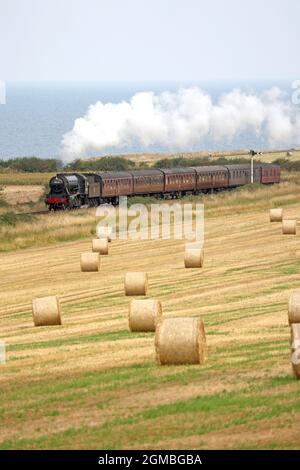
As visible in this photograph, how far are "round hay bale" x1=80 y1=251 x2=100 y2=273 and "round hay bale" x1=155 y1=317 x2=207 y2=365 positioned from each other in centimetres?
2365

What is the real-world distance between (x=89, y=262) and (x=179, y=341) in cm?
2403

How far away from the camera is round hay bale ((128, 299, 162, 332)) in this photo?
1008 inches

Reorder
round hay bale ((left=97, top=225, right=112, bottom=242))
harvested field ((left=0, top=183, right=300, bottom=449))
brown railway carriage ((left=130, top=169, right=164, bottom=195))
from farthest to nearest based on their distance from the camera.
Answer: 1. brown railway carriage ((left=130, top=169, right=164, bottom=195))
2. round hay bale ((left=97, top=225, right=112, bottom=242))
3. harvested field ((left=0, top=183, right=300, bottom=449))

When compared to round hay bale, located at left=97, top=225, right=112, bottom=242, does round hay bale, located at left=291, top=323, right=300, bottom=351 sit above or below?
above

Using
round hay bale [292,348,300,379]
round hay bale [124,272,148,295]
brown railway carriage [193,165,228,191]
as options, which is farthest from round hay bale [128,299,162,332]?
brown railway carriage [193,165,228,191]

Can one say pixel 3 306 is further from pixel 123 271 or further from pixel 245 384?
pixel 245 384

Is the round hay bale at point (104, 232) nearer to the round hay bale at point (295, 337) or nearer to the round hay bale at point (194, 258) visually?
the round hay bale at point (194, 258)

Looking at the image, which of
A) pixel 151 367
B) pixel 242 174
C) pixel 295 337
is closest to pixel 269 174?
pixel 242 174

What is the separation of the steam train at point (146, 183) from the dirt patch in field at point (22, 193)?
6198 mm

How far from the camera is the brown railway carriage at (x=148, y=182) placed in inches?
3491

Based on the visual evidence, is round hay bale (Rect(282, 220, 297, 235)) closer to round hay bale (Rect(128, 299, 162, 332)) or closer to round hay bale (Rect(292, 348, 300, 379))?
round hay bale (Rect(128, 299, 162, 332))

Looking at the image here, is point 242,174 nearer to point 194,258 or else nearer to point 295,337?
point 194,258

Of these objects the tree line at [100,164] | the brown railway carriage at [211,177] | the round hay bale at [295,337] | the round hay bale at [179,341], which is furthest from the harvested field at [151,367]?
the tree line at [100,164]

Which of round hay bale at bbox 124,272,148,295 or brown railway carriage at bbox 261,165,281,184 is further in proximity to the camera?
brown railway carriage at bbox 261,165,281,184
